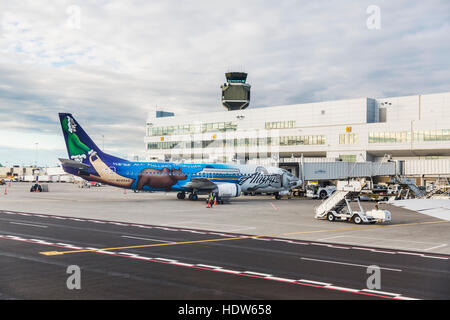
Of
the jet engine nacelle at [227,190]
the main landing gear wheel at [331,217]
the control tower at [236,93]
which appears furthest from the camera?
the control tower at [236,93]

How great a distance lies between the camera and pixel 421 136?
88125mm

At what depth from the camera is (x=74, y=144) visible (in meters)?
50.8

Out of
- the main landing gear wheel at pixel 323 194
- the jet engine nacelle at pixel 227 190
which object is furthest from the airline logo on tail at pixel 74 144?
the main landing gear wheel at pixel 323 194

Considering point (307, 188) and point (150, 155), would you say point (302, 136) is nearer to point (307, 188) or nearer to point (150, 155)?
point (307, 188)

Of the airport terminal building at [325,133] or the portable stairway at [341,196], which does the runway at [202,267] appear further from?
the airport terminal building at [325,133]

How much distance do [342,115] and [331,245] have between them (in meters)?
81.3

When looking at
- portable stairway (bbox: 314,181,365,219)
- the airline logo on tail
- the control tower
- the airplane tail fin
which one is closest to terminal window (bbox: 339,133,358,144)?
the control tower

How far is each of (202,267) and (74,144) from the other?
38.9 metres

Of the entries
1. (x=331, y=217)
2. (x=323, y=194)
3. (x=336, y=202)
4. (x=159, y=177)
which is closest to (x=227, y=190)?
(x=159, y=177)

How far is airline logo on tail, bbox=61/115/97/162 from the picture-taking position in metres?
50.3

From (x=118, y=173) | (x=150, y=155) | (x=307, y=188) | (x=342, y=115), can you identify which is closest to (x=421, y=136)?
(x=342, y=115)

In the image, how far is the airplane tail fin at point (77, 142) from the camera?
165 feet

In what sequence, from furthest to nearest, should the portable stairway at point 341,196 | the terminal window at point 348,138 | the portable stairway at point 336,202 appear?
the terminal window at point 348,138 → the portable stairway at point 336,202 → the portable stairway at point 341,196
